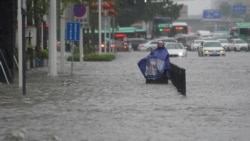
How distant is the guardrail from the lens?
2239 centimetres

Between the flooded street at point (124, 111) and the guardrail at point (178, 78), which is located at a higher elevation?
the guardrail at point (178, 78)

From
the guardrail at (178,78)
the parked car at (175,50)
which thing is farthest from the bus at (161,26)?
the guardrail at (178,78)

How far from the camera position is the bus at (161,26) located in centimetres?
11844

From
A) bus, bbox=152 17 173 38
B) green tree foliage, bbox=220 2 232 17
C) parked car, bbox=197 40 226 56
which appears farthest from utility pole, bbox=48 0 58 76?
green tree foliage, bbox=220 2 232 17

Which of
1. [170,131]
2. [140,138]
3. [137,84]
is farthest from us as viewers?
[137,84]

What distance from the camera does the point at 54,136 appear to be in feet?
43.2

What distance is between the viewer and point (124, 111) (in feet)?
57.8

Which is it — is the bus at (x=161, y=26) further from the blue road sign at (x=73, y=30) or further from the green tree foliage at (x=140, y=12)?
the blue road sign at (x=73, y=30)

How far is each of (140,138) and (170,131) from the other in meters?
1.11

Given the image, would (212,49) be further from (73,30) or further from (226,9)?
(226,9)

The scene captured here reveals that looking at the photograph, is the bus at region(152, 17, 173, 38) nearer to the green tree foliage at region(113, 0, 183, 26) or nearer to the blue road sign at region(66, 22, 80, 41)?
the green tree foliage at region(113, 0, 183, 26)

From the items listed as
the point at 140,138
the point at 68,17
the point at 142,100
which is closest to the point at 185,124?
the point at 140,138

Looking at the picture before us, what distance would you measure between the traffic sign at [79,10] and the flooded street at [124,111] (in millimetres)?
7084

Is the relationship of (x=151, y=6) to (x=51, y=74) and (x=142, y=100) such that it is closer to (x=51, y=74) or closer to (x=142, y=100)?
(x=51, y=74)
